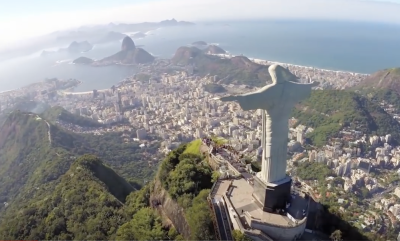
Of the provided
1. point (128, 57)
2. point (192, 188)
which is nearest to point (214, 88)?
point (128, 57)

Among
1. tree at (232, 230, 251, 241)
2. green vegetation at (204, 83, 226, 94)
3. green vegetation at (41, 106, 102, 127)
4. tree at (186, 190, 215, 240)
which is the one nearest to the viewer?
tree at (232, 230, 251, 241)

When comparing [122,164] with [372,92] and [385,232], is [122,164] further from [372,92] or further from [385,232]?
[372,92]

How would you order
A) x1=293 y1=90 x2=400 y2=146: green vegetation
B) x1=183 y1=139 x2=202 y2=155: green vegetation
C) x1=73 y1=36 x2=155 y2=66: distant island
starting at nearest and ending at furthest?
x1=183 y1=139 x2=202 y2=155: green vegetation
x1=293 y1=90 x2=400 y2=146: green vegetation
x1=73 y1=36 x2=155 y2=66: distant island

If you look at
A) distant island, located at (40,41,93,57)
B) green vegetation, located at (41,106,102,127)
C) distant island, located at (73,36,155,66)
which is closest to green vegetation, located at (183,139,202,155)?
green vegetation, located at (41,106,102,127)

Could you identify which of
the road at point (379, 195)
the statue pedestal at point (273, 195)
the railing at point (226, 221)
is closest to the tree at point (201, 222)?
the railing at point (226, 221)

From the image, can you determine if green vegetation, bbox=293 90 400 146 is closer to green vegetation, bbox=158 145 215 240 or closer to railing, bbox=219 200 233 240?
green vegetation, bbox=158 145 215 240

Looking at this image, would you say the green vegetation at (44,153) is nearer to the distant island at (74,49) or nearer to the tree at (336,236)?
the tree at (336,236)

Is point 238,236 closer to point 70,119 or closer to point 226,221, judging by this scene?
point 226,221
